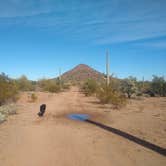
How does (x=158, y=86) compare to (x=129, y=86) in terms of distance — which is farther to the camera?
(x=158, y=86)

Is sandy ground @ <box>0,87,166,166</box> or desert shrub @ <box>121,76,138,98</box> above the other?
desert shrub @ <box>121,76,138,98</box>

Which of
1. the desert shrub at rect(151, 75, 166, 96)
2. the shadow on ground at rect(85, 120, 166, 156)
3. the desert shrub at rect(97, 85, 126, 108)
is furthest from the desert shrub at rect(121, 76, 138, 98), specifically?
the shadow on ground at rect(85, 120, 166, 156)

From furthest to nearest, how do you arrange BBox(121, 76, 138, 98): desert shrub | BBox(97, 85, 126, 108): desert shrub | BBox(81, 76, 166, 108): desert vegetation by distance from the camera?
BBox(121, 76, 138, 98): desert shrub < BBox(81, 76, 166, 108): desert vegetation < BBox(97, 85, 126, 108): desert shrub

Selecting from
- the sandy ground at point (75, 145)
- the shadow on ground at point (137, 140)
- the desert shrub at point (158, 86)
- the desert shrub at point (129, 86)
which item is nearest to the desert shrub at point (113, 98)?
the sandy ground at point (75, 145)

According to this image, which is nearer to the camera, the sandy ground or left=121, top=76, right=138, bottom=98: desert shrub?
the sandy ground

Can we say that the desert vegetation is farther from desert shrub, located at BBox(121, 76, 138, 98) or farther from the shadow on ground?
the shadow on ground

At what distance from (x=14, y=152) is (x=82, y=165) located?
284 cm

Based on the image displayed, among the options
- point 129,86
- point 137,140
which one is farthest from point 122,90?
point 137,140

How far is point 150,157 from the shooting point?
765 centimetres

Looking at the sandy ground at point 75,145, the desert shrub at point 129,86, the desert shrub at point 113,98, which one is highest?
the desert shrub at point 129,86

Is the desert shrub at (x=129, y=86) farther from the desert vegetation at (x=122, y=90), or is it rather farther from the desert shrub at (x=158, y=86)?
the desert shrub at (x=158, y=86)

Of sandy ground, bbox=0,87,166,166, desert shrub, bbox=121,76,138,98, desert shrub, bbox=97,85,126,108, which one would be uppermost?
desert shrub, bbox=121,76,138,98

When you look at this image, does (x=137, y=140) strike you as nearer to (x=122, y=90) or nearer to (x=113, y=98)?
(x=113, y=98)

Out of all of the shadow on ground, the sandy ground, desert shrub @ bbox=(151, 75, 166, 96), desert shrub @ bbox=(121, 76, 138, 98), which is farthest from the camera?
desert shrub @ bbox=(151, 75, 166, 96)
